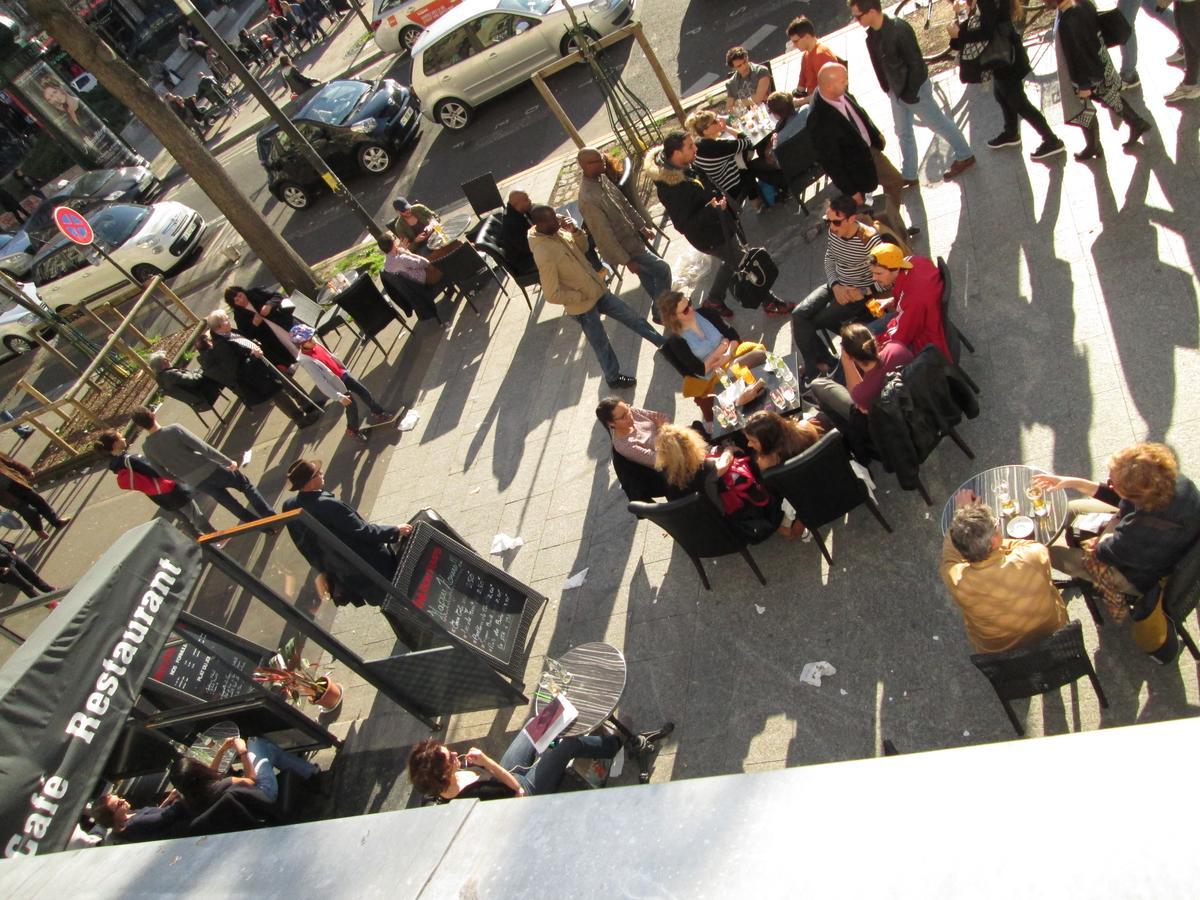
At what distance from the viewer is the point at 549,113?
15.1 meters

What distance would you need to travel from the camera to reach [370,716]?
22.2 feet

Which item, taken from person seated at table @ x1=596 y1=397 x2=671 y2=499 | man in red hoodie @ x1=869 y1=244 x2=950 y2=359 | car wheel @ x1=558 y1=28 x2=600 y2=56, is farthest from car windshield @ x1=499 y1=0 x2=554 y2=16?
person seated at table @ x1=596 y1=397 x2=671 y2=499

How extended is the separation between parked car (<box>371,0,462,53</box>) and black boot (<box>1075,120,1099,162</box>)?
1638 centimetres

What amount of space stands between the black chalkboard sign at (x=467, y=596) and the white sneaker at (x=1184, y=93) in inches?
262

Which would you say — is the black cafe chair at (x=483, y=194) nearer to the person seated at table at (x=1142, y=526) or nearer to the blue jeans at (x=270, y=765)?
the blue jeans at (x=270, y=765)

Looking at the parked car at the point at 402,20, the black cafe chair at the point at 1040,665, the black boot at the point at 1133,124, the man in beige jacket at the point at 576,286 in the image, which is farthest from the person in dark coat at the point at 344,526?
the parked car at the point at 402,20

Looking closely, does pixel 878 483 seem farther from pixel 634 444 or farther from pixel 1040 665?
pixel 1040 665

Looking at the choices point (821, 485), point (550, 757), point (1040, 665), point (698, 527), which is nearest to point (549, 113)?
point (698, 527)

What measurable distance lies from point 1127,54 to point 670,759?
713 cm

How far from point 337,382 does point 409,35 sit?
14125mm

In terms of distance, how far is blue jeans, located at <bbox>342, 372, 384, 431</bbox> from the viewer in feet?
32.0

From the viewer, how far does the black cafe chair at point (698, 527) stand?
212 inches

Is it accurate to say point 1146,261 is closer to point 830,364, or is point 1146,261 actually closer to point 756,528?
point 830,364

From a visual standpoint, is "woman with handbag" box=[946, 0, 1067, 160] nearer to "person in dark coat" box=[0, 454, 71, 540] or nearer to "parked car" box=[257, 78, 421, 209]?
"parked car" box=[257, 78, 421, 209]
